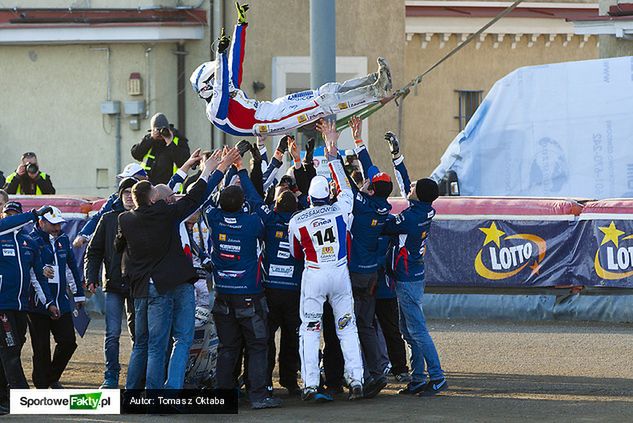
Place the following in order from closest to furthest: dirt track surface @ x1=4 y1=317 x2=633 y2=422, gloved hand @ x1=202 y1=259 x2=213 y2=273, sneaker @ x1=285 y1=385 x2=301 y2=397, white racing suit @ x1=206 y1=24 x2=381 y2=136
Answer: dirt track surface @ x1=4 y1=317 x2=633 y2=422 < white racing suit @ x1=206 y1=24 x2=381 y2=136 < gloved hand @ x1=202 y1=259 x2=213 y2=273 < sneaker @ x1=285 y1=385 x2=301 y2=397

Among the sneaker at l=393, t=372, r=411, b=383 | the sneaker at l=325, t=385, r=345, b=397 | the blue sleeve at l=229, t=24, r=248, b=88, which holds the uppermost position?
the blue sleeve at l=229, t=24, r=248, b=88

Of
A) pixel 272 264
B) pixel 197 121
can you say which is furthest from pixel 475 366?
pixel 197 121

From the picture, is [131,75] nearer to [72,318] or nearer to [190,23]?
[190,23]

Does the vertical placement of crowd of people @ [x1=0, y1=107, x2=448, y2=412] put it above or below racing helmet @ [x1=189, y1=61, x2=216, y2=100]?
below

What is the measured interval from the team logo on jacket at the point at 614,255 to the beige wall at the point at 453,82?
14580 millimetres

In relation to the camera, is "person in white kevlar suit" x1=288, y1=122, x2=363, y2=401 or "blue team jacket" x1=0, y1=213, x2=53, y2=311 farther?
"person in white kevlar suit" x1=288, y1=122, x2=363, y2=401

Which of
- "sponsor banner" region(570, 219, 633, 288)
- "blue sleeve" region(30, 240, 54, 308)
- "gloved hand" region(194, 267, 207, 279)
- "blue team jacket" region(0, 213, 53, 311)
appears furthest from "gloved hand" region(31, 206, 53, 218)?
"sponsor banner" region(570, 219, 633, 288)

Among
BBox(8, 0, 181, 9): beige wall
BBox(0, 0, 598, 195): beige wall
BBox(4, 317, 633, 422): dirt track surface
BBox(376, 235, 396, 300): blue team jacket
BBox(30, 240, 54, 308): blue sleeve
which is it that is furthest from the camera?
BBox(0, 0, 598, 195): beige wall

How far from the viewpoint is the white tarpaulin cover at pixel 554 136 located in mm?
21312

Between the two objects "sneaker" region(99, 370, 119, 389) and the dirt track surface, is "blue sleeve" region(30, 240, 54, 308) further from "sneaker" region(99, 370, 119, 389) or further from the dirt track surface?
the dirt track surface

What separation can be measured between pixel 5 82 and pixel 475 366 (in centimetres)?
1445

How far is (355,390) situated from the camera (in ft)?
43.6

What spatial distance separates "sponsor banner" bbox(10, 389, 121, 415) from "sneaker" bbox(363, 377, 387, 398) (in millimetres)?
2354

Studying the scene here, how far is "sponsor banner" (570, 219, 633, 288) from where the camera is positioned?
1812cm
